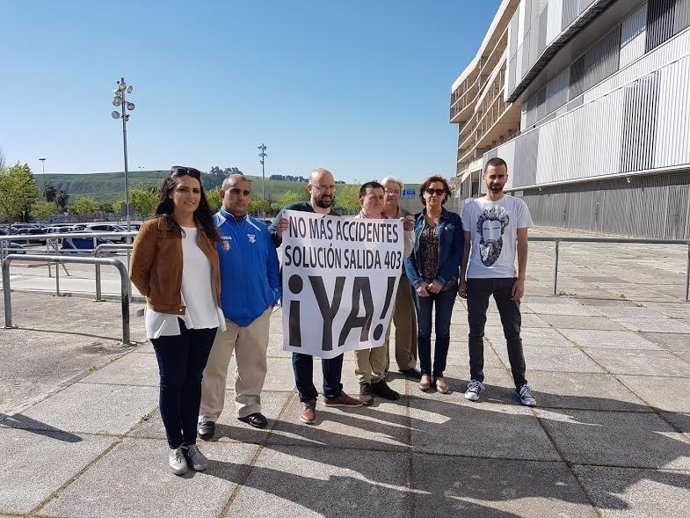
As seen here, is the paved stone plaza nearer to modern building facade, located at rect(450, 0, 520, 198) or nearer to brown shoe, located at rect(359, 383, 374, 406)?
brown shoe, located at rect(359, 383, 374, 406)

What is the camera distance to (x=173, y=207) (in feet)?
9.64

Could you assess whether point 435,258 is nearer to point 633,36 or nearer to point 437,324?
point 437,324

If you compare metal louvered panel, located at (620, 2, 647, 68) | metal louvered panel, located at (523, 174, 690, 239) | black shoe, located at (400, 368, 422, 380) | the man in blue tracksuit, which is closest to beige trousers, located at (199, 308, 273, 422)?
the man in blue tracksuit

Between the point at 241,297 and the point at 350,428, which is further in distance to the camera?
the point at 350,428

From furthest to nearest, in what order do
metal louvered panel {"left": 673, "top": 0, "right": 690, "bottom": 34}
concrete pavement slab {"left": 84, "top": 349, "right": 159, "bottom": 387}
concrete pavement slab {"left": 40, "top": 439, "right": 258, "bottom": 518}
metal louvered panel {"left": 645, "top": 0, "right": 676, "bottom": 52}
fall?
metal louvered panel {"left": 645, "top": 0, "right": 676, "bottom": 52} < metal louvered panel {"left": 673, "top": 0, "right": 690, "bottom": 34} < concrete pavement slab {"left": 84, "top": 349, "right": 159, "bottom": 387} < concrete pavement slab {"left": 40, "top": 439, "right": 258, "bottom": 518}

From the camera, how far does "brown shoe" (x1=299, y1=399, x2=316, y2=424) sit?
368 centimetres

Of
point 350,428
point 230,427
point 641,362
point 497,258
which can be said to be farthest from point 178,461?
point 641,362

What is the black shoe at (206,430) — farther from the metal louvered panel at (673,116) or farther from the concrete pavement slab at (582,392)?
the metal louvered panel at (673,116)

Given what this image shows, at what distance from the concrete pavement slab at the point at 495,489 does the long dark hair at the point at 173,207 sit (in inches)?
78.1

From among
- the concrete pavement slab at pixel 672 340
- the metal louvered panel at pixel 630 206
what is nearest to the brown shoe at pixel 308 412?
the concrete pavement slab at pixel 672 340

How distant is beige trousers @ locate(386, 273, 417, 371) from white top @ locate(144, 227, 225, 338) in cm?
211

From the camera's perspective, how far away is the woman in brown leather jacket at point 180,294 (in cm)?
281

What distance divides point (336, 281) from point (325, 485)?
151 cm

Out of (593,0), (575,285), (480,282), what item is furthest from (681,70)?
(480,282)
